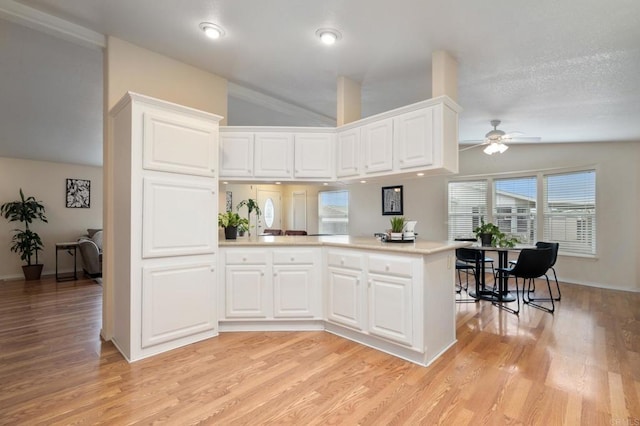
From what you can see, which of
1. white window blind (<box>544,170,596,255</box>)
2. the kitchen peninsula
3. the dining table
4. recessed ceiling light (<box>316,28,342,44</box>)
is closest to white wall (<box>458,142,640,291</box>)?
white window blind (<box>544,170,596,255</box>)

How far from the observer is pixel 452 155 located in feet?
9.59

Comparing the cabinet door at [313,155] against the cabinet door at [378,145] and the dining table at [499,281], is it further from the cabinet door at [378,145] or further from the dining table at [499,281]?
the dining table at [499,281]

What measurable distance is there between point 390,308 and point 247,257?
57.7 inches

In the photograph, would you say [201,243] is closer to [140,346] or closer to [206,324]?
[206,324]

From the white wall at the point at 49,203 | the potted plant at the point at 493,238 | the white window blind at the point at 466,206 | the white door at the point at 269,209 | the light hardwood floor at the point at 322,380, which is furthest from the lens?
the white door at the point at 269,209

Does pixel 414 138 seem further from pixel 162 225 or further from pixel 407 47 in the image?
pixel 162 225

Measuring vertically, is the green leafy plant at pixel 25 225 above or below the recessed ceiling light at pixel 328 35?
below

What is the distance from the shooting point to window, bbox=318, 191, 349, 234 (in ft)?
27.6

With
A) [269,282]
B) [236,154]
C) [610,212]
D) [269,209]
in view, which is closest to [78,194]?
[269,209]

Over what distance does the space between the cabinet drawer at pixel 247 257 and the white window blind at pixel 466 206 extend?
16.2 feet

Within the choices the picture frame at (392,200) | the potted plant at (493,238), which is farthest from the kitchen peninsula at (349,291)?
the picture frame at (392,200)

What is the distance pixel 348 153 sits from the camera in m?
3.47

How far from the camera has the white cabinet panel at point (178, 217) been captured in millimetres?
2617

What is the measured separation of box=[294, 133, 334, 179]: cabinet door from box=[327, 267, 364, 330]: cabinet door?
1.12 metres
